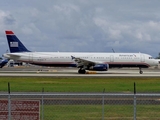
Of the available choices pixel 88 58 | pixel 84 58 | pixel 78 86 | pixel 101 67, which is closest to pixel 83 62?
pixel 101 67

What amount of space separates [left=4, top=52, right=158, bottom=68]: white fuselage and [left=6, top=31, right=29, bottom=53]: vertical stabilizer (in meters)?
1.74

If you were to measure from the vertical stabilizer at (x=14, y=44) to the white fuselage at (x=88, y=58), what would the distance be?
1735 millimetres

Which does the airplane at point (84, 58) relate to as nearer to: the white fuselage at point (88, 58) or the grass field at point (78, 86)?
the white fuselage at point (88, 58)

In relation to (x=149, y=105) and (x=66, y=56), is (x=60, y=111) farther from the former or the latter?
(x=66, y=56)

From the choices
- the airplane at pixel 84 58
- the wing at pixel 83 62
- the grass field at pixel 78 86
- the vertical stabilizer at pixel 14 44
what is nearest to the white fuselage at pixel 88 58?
the airplane at pixel 84 58

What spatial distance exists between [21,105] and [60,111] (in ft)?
15.5

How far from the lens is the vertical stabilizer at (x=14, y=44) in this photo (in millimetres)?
64312

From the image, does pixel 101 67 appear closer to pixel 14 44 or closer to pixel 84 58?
pixel 84 58

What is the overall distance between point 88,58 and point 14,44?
12946 millimetres

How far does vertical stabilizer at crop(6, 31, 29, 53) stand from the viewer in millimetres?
64312

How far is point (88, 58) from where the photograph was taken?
61875 mm

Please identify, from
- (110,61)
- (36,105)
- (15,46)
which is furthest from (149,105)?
(15,46)

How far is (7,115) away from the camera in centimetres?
1241

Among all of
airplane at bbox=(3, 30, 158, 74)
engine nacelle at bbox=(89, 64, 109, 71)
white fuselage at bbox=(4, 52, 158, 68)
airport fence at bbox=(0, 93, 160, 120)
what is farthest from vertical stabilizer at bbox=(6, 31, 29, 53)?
airport fence at bbox=(0, 93, 160, 120)
